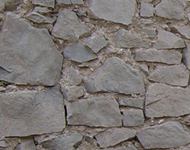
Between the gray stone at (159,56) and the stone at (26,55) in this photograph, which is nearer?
the stone at (26,55)

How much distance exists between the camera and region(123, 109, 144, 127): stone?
1.33 m

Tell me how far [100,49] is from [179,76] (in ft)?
1.49

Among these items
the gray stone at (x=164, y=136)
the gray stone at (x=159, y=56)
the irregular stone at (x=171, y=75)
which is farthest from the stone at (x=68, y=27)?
the gray stone at (x=164, y=136)

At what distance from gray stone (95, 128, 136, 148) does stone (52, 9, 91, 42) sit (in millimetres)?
459

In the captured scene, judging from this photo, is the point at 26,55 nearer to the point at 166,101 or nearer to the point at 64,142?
the point at 64,142

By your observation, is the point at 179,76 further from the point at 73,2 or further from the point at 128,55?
the point at 73,2

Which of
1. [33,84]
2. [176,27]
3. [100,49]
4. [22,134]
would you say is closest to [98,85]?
[100,49]

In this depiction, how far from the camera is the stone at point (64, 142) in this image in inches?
47.4

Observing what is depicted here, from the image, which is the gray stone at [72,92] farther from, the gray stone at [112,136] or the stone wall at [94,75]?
the gray stone at [112,136]

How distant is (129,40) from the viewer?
1377 millimetres

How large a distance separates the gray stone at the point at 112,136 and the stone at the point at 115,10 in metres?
0.53

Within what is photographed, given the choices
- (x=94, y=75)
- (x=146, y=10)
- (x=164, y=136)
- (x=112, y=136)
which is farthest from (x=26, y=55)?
(x=164, y=136)

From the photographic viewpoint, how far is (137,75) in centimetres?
137

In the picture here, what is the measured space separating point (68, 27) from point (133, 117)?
527 mm
